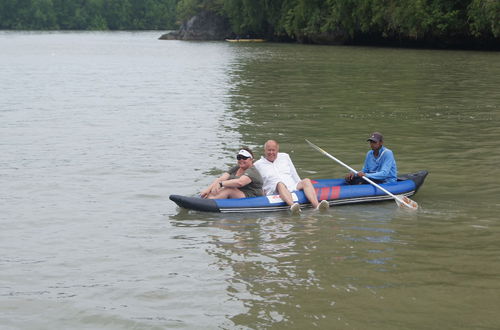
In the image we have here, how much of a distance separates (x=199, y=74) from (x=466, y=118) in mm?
19126

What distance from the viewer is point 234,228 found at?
9.70 meters

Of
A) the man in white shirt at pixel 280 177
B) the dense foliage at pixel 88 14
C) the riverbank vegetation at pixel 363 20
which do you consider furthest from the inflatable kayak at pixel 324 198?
the dense foliage at pixel 88 14

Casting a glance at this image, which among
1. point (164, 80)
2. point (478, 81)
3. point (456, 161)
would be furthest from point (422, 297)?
point (164, 80)

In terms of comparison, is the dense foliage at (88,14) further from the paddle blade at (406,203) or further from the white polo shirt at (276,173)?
the paddle blade at (406,203)

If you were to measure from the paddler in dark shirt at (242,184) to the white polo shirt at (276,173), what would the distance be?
196 millimetres

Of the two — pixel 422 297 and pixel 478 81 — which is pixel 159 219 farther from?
pixel 478 81

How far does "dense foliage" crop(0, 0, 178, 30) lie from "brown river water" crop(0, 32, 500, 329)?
13883 cm

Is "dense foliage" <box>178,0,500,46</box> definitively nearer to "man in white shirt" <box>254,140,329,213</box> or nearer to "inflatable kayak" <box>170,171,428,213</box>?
"inflatable kayak" <box>170,171,428,213</box>

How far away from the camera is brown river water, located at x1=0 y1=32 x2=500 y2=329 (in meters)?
6.93

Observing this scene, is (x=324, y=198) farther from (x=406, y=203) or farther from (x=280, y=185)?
(x=406, y=203)

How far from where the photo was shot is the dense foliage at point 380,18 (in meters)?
48.9

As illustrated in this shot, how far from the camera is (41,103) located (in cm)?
2430

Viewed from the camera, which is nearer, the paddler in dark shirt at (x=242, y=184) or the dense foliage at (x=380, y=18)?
the paddler in dark shirt at (x=242, y=184)

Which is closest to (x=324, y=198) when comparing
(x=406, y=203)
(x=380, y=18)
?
(x=406, y=203)
